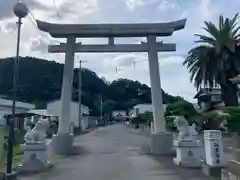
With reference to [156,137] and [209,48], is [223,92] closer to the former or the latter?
[209,48]

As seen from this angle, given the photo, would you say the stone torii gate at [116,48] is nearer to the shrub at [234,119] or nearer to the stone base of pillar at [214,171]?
the shrub at [234,119]

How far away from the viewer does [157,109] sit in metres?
22.4

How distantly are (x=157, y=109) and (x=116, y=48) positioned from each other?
414cm

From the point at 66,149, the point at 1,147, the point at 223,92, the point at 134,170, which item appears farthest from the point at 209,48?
the point at 1,147

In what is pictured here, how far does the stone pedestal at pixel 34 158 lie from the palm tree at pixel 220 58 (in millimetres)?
24089

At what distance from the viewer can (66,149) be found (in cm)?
2230

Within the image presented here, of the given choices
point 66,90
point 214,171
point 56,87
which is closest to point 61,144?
point 66,90

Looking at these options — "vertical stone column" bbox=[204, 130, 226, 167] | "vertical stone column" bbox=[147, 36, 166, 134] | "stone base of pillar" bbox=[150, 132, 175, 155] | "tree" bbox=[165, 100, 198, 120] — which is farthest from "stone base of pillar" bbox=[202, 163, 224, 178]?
"tree" bbox=[165, 100, 198, 120]

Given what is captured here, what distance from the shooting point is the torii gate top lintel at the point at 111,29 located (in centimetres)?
2219

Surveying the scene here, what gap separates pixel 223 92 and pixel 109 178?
93.3ft

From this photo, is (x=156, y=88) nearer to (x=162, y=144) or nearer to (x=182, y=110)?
(x=162, y=144)

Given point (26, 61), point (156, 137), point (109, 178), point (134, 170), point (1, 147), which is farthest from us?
point (26, 61)

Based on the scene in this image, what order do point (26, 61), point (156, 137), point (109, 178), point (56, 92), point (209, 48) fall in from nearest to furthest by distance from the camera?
point (109, 178), point (156, 137), point (209, 48), point (26, 61), point (56, 92)

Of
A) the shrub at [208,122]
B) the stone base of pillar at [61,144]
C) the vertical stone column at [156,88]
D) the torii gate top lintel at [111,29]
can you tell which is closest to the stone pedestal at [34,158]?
the stone base of pillar at [61,144]
